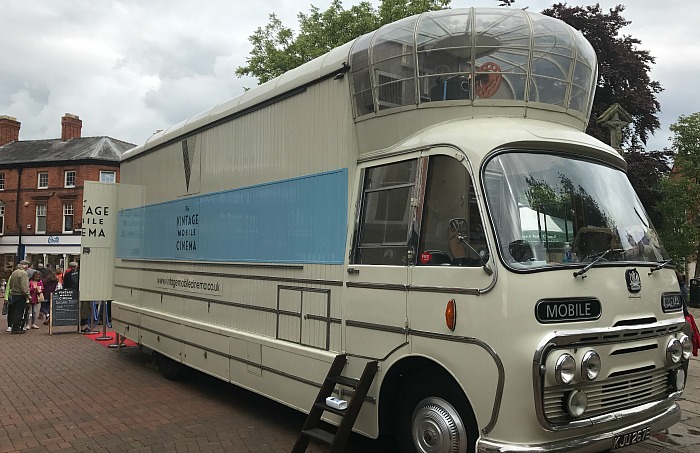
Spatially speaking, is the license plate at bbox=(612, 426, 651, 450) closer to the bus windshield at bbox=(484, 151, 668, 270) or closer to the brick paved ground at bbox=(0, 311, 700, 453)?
the bus windshield at bbox=(484, 151, 668, 270)

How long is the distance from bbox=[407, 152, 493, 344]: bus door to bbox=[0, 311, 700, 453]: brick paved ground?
1.92m

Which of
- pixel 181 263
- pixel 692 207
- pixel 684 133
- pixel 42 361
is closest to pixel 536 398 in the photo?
pixel 181 263

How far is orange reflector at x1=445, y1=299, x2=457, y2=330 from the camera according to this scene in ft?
13.0

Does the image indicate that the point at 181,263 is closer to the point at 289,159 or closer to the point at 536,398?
the point at 289,159

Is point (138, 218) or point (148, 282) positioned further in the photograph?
point (138, 218)

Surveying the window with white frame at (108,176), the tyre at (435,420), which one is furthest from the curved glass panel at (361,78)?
the window with white frame at (108,176)

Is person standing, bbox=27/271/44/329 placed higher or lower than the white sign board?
lower

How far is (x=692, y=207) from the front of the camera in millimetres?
25500

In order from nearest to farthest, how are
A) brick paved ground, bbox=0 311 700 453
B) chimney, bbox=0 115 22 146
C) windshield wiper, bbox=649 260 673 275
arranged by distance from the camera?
windshield wiper, bbox=649 260 673 275 → brick paved ground, bbox=0 311 700 453 → chimney, bbox=0 115 22 146

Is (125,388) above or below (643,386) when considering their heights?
below

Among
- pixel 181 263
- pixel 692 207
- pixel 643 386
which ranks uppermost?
pixel 692 207

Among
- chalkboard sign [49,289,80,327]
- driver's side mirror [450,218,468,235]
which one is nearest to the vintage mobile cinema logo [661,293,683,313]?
driver's side mirror [450,218,468,235]

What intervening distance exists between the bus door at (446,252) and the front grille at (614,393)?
2.22 feet

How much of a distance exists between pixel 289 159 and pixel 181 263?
9.67 ft
